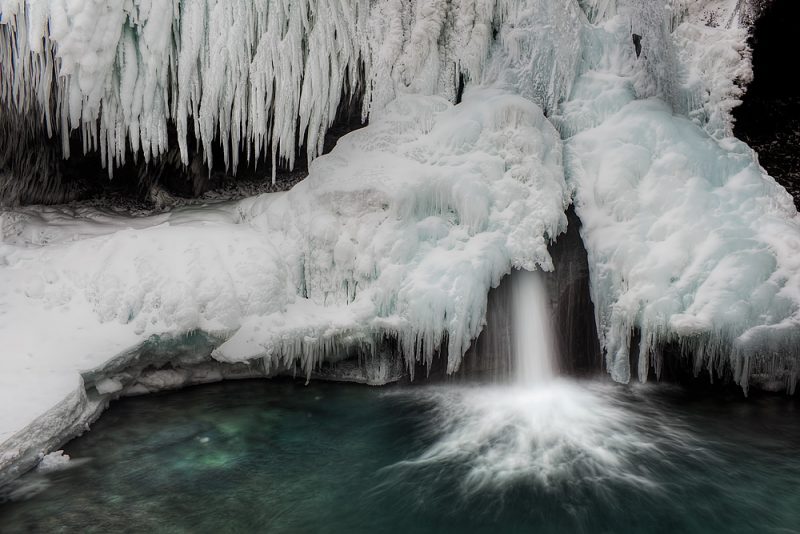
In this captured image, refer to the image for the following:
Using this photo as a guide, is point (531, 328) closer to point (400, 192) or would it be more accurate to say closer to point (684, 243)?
point (684, 243)

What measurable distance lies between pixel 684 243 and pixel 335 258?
10.3 ft

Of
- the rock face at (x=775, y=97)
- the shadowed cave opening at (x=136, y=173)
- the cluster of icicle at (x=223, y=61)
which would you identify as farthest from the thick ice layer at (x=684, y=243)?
the shadowed cave opening at (x=136, y=173)

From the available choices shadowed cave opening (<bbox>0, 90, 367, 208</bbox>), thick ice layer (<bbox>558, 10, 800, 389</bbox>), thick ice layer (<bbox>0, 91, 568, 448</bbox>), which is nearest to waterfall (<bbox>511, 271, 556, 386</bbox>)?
thick ice layer (<bbox>0, 91, 568, 448</bbox>)

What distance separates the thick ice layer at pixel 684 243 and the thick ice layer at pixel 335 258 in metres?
0.54

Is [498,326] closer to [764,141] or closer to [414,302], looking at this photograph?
[414,302]

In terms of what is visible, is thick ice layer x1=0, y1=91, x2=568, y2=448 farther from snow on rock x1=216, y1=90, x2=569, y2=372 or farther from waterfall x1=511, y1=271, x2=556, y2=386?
waterfall x1=511, y1=271, x2=556, y2=386

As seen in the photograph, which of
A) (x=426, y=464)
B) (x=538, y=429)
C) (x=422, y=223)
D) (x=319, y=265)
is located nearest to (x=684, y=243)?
(x=538, y=429)

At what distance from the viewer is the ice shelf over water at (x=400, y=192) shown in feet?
15.8

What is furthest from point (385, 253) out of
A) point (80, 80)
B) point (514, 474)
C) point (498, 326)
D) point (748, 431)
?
point (748, 431)

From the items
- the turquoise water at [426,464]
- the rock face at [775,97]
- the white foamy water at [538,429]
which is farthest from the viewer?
the rock face at [775,97]

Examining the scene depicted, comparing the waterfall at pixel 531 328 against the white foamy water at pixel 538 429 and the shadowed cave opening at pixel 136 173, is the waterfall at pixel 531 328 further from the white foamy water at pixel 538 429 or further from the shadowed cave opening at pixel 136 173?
the shadowed cave opening at pixel 136 173

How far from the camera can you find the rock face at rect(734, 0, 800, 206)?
16.8 ft

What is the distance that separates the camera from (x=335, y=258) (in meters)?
5.41

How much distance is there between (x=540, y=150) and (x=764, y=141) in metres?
2.07
